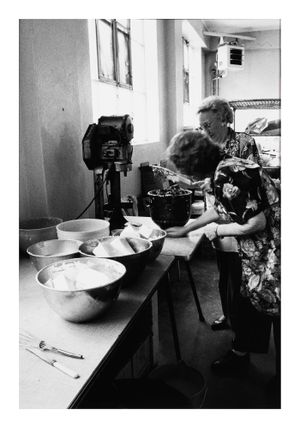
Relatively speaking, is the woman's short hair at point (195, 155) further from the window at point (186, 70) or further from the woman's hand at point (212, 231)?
the window at point (186, 70)

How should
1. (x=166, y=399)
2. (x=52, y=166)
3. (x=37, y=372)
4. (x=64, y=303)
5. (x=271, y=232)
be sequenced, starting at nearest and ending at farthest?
(x=37, y=372)
(x=64, y=303)
(x=166, y=399)
(x=271, y=232)
(x=52, y=166)

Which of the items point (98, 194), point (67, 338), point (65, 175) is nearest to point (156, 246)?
point (67, 338)

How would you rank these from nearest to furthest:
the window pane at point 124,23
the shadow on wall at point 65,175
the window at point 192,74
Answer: the shadow on wall at point 65,175 < the window pane at point 124,23 < the window at point 192,74

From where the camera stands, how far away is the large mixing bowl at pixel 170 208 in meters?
1.93

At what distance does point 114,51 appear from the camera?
3.65 m

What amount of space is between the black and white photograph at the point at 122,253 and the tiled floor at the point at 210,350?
0.04 ft

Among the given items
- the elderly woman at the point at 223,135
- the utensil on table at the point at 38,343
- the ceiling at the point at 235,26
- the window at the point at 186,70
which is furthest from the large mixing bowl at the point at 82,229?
the ceiling at the point at 235,26

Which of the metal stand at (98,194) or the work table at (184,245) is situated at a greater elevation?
the metal stand at (98,194)

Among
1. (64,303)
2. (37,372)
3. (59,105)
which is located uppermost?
(59,105)

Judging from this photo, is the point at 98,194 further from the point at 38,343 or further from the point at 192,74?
the point at 192,74

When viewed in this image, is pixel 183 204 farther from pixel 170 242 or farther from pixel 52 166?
pixel 52 166

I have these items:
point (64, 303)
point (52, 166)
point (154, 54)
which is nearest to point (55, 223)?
point (52, 166)
